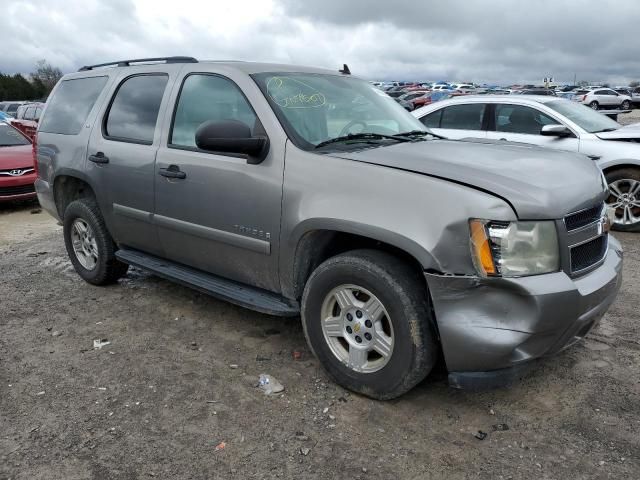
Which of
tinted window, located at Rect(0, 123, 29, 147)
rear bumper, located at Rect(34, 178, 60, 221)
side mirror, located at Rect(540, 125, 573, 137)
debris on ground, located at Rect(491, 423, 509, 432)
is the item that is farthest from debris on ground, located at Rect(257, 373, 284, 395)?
tinted window, located at Rect(0, 123, 29, 147)

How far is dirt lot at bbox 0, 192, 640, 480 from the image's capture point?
256cm

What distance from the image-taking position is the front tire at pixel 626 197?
6.73 meters

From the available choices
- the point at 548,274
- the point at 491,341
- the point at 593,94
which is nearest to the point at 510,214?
the point at 548,274

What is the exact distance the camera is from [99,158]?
4398 mm

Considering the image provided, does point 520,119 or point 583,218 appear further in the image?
point 520,119

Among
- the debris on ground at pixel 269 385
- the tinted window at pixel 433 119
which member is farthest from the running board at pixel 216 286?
the tinted window at pixel 433 119

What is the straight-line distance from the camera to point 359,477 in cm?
247

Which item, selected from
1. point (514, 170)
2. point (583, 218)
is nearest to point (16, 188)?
point (514, 170)

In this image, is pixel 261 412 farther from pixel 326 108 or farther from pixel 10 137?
pixel 10 137

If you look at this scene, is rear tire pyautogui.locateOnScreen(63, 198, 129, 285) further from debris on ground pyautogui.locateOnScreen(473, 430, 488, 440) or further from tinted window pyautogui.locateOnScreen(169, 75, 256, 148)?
debris on ground pyautogui.locateOnScreen(473, 430, 488, 440)

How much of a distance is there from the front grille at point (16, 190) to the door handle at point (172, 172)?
6.59 meters

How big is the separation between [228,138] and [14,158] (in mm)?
7855

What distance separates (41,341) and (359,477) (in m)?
2.64

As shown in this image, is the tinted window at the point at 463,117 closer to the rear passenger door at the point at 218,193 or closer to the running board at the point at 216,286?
the rear passenger door at the point at 218,193
